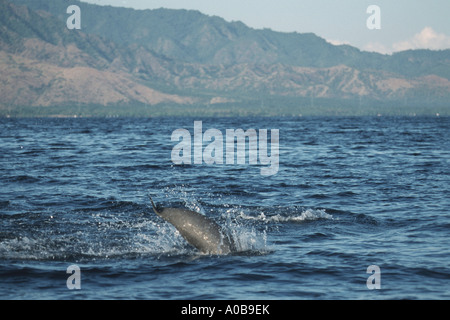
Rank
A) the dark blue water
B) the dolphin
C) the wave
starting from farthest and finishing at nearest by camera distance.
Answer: the wave, the dolphin, the dark blue water

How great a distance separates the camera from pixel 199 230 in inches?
519

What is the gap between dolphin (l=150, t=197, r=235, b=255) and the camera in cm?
1280

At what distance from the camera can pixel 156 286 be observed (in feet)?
38.0

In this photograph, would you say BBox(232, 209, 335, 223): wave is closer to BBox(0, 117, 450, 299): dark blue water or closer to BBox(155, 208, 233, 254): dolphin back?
BBox(0, 117, 450, 299): dark blue water

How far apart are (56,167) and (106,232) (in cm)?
1887

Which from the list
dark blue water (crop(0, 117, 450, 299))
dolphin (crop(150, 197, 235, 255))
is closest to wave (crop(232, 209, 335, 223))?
dark blue water (crop(0, 117, 450, 299))

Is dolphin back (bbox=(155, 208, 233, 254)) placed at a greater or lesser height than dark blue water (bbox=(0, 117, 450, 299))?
greater

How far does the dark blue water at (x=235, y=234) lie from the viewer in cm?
1169

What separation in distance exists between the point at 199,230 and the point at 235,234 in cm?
227

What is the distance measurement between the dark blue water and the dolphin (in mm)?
265

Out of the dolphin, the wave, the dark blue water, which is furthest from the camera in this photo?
the wave

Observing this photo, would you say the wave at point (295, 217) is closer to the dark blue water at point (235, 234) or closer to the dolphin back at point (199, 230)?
the dark blue water at point (235, 234)

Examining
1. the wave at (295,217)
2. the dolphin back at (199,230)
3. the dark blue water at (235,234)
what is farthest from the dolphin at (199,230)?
the wave at (295,217)

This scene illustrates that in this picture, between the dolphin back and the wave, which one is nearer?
the dolphin back
